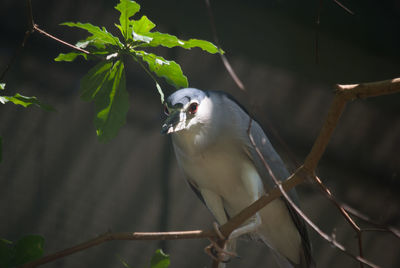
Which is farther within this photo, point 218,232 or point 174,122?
point 174,122

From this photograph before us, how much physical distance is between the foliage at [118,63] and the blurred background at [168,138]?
0.86m

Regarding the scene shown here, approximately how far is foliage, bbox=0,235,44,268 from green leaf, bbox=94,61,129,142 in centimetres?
29

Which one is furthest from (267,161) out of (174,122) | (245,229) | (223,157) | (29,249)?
(29,249)

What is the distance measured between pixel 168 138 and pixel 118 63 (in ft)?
3.18

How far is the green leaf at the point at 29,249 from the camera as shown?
1.01 meters

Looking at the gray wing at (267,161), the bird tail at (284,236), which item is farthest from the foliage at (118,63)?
the bird tail at (284,236)

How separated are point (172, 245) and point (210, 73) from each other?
0.88m

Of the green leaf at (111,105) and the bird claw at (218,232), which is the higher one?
the green leaf at (111,105)

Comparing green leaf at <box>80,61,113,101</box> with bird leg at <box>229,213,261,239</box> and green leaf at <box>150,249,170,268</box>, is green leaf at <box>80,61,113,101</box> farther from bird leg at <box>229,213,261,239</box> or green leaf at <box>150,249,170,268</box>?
bird leg at <box>229,213,261,239</box>

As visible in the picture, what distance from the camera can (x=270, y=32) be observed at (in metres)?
1.94

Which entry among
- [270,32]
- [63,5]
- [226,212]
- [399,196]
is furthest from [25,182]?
[399,196]

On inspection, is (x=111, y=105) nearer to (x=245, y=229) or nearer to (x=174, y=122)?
(x=174, y=122)

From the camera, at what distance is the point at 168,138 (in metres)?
2.04

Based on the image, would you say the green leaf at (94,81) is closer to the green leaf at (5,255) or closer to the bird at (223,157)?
the bird at (223,157)
